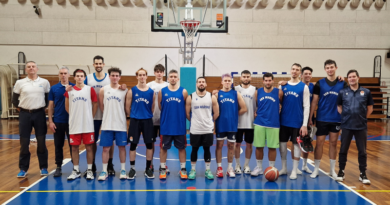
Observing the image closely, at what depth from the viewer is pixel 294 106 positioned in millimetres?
5191

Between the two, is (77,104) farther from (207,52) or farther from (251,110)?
(207,52)

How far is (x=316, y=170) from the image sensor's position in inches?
214

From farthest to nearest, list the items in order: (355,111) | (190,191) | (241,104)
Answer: (241,104) → (355,111) → (190,191)

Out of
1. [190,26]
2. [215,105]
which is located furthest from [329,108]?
[190,26]

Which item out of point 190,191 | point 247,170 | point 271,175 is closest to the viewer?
point 190,191

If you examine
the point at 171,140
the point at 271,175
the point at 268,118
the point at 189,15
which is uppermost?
the point at 189,15

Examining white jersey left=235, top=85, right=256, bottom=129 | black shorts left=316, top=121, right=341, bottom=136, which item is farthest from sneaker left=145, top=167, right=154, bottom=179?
black shorts left=316, top=121, right=341, bottom=136

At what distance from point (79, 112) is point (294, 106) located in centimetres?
373

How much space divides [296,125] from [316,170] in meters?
1.00

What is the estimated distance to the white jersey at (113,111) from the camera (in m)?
5.04

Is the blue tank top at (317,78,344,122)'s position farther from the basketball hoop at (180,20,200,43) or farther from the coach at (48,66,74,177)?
the basketball hoop at (180,20,200,43)

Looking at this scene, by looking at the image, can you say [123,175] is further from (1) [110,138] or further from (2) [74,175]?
(2) [74,175]

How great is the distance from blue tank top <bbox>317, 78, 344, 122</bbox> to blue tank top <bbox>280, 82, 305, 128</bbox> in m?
0.41

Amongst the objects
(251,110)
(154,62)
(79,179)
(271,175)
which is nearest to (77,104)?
(79,179)
